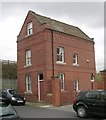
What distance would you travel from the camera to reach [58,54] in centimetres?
2770

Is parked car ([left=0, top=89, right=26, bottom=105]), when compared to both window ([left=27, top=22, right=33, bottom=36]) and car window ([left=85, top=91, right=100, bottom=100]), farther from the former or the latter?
car window ([left=85, top=91, right=100, bottom=100])

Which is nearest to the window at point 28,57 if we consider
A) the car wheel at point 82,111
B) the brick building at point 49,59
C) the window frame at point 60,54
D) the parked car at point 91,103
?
the brick building at point 49,59

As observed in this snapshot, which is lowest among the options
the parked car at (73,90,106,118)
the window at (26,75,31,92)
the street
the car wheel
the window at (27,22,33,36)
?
the street

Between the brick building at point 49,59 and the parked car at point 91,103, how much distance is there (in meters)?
8.81

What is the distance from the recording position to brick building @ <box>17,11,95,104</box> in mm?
26344

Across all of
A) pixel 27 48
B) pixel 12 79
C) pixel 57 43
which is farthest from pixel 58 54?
pixel 12 79

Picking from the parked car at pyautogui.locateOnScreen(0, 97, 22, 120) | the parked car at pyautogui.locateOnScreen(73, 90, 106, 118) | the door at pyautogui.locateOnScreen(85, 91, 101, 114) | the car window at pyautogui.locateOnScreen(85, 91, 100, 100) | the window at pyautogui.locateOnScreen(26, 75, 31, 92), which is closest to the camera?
the parked car at pyautogui.locateOnScreen(0, 97, 22, 120)

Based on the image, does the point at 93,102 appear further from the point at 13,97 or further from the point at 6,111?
the point at 13,97

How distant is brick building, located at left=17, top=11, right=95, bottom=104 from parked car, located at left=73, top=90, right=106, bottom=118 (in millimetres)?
8805

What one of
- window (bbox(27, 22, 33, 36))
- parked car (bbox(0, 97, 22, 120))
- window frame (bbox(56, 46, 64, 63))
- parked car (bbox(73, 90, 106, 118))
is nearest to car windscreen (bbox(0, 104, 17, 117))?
parked car (bbox(0, 97, 22, 120))

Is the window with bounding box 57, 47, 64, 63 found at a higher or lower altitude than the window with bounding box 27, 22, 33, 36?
lower

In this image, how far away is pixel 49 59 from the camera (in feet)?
86.6

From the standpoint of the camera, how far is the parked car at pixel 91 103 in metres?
14.7

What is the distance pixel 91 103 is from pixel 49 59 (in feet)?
38.7
